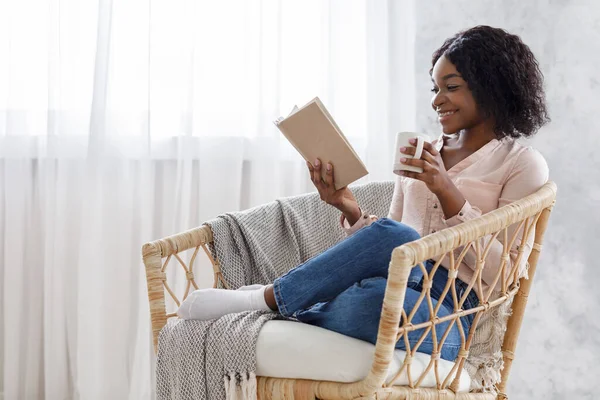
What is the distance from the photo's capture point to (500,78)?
169 centimetres

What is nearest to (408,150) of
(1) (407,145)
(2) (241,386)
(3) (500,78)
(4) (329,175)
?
(1) (407,145)

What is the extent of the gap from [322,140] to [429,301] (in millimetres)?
400

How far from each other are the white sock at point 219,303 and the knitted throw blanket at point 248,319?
2 cm

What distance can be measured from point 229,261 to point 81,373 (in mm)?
845

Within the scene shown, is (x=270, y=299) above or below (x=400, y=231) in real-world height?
below

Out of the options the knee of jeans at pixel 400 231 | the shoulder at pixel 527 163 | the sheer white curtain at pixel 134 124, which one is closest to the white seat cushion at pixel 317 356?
the knee of jeans at pixel 400 231

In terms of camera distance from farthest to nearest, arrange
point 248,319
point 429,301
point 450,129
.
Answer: point 450,129 → point 248,319 → point 429,301

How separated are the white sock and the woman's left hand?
14.6 inches

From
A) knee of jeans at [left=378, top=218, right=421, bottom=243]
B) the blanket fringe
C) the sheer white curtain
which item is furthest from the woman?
the sheer white curtain

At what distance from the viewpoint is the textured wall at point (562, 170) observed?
2.30m

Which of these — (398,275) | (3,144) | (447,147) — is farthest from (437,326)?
(3,144)

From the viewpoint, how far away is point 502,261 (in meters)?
1.49

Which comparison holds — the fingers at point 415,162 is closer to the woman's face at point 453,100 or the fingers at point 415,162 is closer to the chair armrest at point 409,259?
the chair armrest at point 409,259

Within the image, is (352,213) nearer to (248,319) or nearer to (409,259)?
(248,319)
